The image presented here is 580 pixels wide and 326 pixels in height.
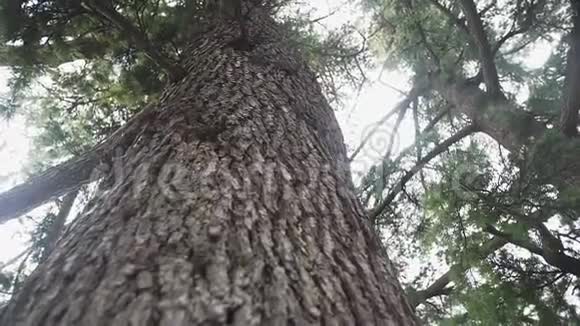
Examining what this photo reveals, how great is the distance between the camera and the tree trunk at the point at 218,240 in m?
0.87

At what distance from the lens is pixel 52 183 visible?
2303 mm

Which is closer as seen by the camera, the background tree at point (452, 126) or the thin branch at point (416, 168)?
the background tree at point (452, 126)

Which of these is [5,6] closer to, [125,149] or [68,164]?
[68,164]

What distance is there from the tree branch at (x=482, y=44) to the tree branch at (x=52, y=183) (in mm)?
2386

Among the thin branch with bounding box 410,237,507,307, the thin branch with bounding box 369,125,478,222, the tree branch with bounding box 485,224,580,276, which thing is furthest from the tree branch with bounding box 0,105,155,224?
the tree branch with bounding box 485,224,580,276

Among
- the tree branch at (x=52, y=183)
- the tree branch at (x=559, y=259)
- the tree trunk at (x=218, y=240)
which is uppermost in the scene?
the tree branch at (x=52, y=183)

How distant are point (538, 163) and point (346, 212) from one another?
1554 millimetres

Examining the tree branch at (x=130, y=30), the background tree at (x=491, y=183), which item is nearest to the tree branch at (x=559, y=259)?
the background tree at (x=491, y=183)

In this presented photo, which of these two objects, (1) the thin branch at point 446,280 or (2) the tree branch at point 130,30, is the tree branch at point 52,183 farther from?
(1) the thin branch at point 446,280

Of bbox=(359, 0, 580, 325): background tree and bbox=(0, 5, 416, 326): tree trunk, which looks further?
bbox=(359, 0, 580, 325): background tree

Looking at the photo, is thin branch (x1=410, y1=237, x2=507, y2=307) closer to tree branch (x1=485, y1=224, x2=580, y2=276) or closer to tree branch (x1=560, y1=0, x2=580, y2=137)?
tree branch (x1=485, y1=224, x2=580, y2=276)

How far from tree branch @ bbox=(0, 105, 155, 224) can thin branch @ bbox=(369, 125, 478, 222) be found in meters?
1.94

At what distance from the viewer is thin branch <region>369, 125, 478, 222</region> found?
342 centimetres

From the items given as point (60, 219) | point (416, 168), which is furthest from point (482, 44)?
point (60, 219)
